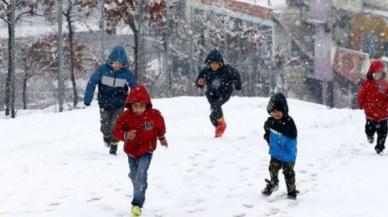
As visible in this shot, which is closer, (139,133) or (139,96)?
(139,96)

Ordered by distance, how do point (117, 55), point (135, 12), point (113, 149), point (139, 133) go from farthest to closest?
point (135, 12), point (113, 149), point (117, 55), point (139, 133)

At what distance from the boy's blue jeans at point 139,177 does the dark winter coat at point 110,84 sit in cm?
334

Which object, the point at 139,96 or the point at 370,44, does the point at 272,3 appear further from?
the point at 139,96

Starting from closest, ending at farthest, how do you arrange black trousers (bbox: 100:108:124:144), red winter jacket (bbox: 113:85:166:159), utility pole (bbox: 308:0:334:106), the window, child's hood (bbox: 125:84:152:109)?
child's hood (bbox: 125:84:152:109) < red winter jacket (bbox: 113:85:166:159) < black trousers (bbox: 100:108:124:144) < the window < utility pole (bbox: 308:0:334:106)

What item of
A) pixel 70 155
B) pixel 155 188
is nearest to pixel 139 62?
pixel 70 155

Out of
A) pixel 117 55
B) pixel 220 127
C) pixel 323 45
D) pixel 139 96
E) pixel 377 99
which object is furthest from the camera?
pixel 323 45

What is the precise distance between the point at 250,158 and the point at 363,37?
Answer: 46930 mm

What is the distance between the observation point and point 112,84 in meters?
10.1

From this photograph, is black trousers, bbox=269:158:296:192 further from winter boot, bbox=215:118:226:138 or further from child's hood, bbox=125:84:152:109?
winter boot, bbox=215:118:226:138

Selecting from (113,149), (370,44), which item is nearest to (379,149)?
(113,149)

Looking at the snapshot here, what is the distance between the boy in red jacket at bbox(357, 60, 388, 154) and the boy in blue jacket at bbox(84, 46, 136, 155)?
401 cm

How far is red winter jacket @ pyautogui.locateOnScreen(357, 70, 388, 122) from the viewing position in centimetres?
1053

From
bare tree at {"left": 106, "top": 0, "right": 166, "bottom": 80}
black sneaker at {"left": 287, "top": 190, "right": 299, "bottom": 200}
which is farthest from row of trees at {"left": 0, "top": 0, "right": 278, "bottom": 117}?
black sneaker at {"left": 287, "top": 190, "right": 299, "bottom": 200}

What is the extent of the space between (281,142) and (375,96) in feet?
12.7
